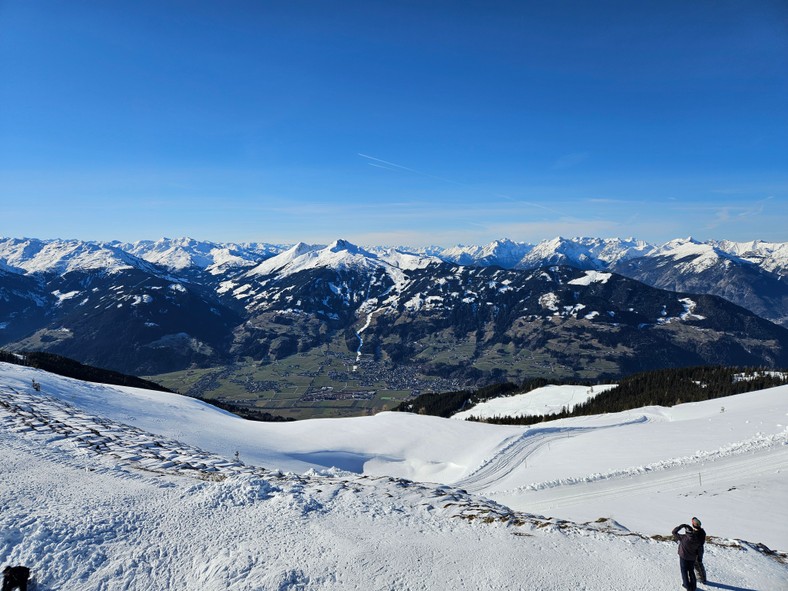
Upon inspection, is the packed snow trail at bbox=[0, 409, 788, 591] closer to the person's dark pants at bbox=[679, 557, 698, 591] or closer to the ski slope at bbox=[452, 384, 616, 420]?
the person's dark pants at bbox=[679, 557, 698, 591]

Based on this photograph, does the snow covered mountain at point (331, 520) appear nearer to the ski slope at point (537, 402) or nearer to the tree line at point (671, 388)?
the tree line at point (671, 388)

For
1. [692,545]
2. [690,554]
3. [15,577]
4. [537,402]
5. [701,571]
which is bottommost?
[537,402]

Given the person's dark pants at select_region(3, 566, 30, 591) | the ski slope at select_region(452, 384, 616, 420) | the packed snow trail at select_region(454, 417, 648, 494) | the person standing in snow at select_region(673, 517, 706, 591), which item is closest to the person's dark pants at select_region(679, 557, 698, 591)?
the person standing in snow at select_region(673, 517, 706, 591)

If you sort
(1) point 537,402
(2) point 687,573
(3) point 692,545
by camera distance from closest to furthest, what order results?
1. (3) point 692,545
2. (2) point 687,573
3. (1) point 537,402

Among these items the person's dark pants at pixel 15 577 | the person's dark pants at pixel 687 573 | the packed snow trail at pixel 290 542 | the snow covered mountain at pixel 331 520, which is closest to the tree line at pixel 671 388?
the snow covered mountain at pixel 331 520

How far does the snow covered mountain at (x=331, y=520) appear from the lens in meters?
9.55

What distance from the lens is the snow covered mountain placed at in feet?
31.3

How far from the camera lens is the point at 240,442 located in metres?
31.2

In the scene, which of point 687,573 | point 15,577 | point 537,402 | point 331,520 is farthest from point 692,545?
point 537,402

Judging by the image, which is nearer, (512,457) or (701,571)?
(701,571)

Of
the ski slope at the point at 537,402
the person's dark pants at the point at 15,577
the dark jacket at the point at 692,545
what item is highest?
the dark jacket at the point at 692,545

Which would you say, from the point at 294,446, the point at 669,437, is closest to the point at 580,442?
the point at 669,437

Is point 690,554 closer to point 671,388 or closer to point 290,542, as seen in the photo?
point 290,542

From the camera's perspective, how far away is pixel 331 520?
12.1 meters
